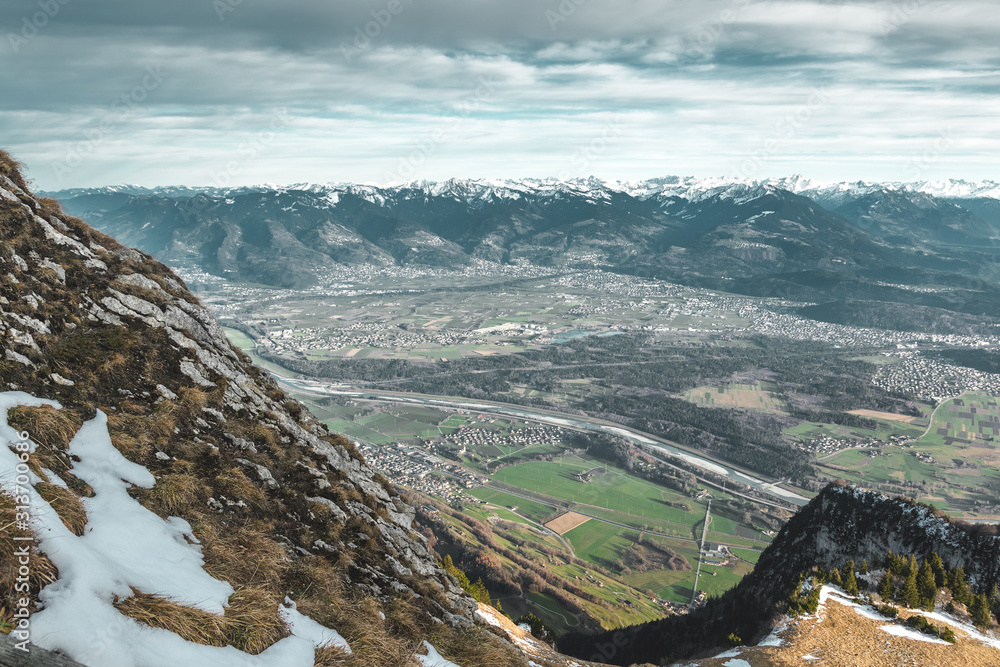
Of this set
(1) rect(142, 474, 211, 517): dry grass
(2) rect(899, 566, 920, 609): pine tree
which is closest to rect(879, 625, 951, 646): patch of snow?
(2) rect(899, 566, 920, 609): pine tree

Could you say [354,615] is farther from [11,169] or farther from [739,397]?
[739,397]

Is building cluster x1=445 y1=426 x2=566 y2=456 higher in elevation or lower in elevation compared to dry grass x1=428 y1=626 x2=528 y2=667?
lower

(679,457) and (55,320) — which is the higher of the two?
(55,320)

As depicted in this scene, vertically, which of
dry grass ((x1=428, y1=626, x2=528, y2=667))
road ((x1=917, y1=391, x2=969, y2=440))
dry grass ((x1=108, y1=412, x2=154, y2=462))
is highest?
dry grass ((x1=108, y1=412, x2=154, y2=462))

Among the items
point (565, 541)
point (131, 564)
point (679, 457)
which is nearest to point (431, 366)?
point (679, 457)

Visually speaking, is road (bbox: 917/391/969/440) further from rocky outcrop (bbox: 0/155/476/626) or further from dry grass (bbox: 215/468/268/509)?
dry grass (bbox: 215/468/268/509)

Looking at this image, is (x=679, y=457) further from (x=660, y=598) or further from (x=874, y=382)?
(x=874, y=382)
